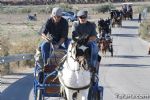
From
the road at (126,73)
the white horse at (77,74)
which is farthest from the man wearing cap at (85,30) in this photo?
the road at (126,73)

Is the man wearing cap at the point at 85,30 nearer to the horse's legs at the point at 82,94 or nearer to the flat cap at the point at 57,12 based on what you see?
the flat cap at the point at 57,12

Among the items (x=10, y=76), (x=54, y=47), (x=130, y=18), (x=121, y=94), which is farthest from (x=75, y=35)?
(x=130, y=18)

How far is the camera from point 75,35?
12180 millimetres

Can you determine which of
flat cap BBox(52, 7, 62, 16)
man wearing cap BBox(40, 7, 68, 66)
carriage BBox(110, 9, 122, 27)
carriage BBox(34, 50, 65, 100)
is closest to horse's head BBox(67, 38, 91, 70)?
carriage BBox(34, 50, 65, 100)

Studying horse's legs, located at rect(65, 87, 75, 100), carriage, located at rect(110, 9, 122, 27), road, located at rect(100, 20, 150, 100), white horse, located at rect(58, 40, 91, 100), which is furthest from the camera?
carriage, located at rect(110, 9, 122, 27)

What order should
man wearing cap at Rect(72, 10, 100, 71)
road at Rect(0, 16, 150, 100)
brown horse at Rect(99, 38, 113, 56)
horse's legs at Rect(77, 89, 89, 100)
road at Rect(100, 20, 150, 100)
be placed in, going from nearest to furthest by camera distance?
horse's legs at Rect(77, 89, 89, 100), man wearing cap at Rect(72, 10, 100, 71), road at Rect(0, 16, 150, 100), road at Rect(100, 20, 150, 100), brown horse at Rect(99, 38, 113, 56)

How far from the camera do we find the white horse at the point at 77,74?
10.6 metres

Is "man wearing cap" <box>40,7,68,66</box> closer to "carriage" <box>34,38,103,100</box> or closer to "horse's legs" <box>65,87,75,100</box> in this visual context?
"carriage" <box>34,38,103,100</box>

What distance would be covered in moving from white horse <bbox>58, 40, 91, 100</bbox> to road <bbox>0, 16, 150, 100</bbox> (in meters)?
4.52

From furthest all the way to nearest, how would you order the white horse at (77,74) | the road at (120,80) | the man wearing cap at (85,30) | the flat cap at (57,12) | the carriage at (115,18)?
the carriage at (115,18) → the road at (120,80) → the flat cap at (57,12) → the man wearing cap at (85,30) → the white horse at (77,74)

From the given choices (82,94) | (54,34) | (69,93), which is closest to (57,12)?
(54,34)

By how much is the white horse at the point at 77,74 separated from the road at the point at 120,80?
4525mm

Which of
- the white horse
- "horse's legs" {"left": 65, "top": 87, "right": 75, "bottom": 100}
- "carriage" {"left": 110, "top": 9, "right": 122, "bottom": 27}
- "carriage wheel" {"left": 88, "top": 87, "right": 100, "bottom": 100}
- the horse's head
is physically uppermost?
the horse's head

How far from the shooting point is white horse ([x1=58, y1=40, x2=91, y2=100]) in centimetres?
1063
